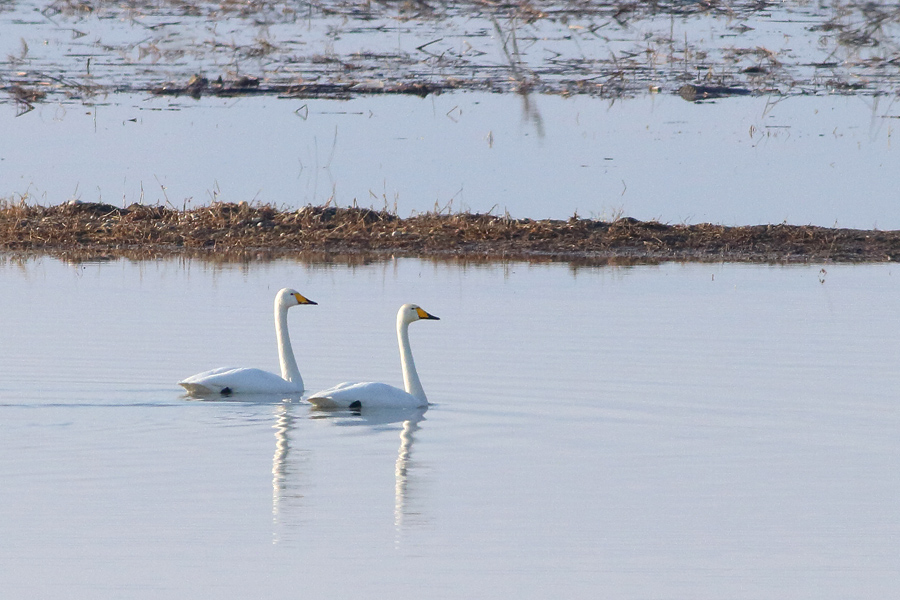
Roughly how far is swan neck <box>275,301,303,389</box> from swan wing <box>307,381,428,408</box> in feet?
2.24

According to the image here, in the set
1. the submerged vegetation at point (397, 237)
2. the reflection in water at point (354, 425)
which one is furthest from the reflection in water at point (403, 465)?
the submerged vegetation at point (397, 237)

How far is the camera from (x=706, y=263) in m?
16.3

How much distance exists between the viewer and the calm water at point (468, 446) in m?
6.00

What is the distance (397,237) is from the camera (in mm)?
17531

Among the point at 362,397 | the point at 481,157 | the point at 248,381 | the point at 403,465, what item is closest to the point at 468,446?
the point at 403,465

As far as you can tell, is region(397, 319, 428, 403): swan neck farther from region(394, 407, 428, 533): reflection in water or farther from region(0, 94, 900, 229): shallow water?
region(0, 94, 900, 229): shallow water

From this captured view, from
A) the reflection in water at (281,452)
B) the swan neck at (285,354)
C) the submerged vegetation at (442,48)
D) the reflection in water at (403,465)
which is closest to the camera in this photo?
the reflection in water at (403,465)

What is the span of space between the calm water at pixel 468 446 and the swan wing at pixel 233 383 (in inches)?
3.9

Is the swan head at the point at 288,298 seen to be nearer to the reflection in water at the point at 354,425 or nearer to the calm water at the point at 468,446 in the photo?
the calm water at the point at 468,446

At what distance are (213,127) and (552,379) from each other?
15.2 m

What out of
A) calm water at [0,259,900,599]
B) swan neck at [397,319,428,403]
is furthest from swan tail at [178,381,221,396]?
swan neck at [397,319,428,403]

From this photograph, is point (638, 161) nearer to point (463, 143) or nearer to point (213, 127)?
point (463, 143)

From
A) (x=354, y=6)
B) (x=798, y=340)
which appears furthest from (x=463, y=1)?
(x=798, y=340)

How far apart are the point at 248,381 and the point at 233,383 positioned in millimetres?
94
